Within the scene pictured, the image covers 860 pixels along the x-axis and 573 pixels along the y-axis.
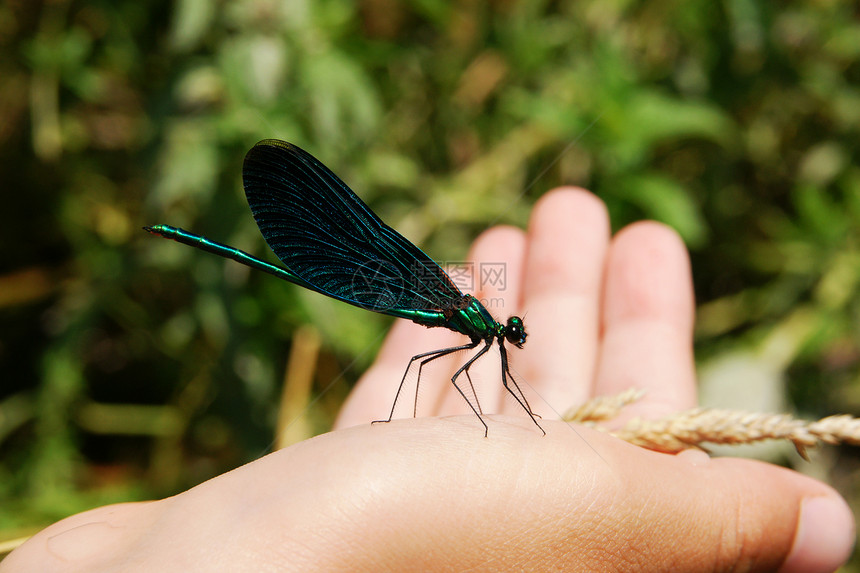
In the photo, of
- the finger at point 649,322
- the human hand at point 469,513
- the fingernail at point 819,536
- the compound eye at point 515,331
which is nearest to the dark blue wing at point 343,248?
the compound eye at point 515,331

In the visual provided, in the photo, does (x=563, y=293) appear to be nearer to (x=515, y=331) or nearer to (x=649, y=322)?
(x=649, y=322)

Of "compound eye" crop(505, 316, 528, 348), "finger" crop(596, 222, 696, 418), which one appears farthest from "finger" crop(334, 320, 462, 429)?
"finger" crop(596, 222, 696, 418)

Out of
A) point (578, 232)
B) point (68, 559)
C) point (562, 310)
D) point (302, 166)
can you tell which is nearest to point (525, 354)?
point (562, 310)

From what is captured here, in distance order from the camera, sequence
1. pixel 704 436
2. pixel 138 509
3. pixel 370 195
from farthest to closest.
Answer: pixel 370 195 < pixel 704 436 < pixel 138 509

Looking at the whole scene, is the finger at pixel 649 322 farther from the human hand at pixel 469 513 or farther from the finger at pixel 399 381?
the finger at pixel 399 381

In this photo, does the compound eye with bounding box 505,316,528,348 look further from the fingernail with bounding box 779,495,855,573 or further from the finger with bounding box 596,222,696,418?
the fingernail with bounding box 779,495,855,573

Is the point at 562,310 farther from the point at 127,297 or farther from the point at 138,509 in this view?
the point at 127,297

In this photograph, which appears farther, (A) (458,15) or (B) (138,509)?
(A) (458,15)

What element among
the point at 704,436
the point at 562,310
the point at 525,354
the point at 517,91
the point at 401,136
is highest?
the point at 517,91
